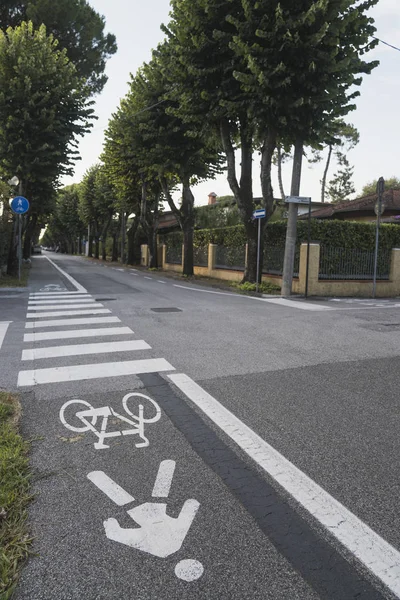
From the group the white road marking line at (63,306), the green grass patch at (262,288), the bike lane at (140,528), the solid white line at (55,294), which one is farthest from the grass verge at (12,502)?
the green grass patch at (262,288)

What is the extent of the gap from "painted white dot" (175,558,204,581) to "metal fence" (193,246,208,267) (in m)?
24.8

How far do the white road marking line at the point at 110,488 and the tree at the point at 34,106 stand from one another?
18565mm

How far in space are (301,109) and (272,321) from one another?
28.3 feet

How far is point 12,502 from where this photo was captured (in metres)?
2.73

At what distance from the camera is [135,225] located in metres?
42.4

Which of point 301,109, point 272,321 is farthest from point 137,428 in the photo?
point 301,109

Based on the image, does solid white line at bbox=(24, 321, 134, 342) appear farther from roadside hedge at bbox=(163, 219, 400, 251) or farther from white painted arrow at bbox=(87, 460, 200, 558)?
roadside hedge at bbox=(163, 219, 400, 251)

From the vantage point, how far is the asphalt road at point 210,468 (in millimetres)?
2191

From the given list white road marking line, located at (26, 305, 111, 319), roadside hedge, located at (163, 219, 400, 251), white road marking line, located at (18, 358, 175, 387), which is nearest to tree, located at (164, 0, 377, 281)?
roadside hedge, located at (163, 219, 400, 251)

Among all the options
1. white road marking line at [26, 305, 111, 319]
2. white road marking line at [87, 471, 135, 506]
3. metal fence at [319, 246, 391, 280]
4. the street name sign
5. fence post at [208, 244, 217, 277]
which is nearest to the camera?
white road marking line at [87, 471, 135, 506]

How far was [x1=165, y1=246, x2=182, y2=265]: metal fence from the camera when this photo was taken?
32.7m

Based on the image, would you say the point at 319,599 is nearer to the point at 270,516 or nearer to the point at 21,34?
the point at 270,516

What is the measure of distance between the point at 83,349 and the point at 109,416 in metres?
2.76

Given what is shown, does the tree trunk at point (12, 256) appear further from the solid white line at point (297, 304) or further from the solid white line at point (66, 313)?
the solid white line at point (297, 304)
